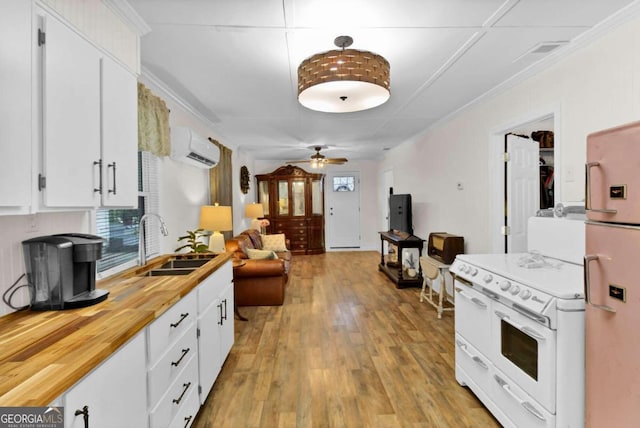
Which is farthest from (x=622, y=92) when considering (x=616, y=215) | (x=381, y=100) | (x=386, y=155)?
(x=386, y=155)

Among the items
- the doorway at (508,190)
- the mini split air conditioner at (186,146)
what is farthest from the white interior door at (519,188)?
the mini split air conditioner at (186,146)

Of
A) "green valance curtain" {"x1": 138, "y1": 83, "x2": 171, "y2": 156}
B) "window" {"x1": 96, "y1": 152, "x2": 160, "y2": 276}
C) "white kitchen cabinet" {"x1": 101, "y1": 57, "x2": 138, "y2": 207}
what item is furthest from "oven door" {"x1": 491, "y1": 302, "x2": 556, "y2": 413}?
"green valance curtain" {"x1": 138, "y1": 83, "x2": 171, "y2": 156}

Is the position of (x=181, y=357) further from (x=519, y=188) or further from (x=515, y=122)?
(x=519, y=188)

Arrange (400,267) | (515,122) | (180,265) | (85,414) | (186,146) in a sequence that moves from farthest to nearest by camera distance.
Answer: (400,267), (186,146), (515,122), (180,265), (85,414)

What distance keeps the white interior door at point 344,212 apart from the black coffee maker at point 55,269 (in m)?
7.10

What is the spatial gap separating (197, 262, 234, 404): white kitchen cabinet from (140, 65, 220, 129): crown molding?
1.75m

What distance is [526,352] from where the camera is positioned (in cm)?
166

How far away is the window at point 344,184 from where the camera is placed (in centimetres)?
843

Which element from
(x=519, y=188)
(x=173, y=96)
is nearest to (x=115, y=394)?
(x=173, y=96)

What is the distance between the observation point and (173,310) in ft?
5.31

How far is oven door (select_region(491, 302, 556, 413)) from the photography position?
1.50m

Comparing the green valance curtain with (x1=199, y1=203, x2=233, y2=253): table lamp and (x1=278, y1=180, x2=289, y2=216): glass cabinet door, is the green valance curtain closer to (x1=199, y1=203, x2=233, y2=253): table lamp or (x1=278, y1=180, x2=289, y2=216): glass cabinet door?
(x1=199, y1=203, x2=233, y2=253): table lamp

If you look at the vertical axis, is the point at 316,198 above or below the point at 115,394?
above

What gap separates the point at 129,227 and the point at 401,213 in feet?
13.9
